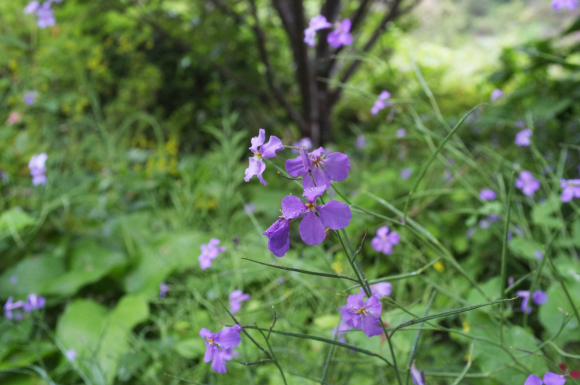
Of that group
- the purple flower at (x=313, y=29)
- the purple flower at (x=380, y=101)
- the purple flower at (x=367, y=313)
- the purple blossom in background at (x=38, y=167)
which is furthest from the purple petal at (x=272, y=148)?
the purple blossom in background at (x=38, y=167)

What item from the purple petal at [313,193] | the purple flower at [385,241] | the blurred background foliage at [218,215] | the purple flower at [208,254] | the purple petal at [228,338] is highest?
the purple petal at [313,193]

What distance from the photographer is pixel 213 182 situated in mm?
2322

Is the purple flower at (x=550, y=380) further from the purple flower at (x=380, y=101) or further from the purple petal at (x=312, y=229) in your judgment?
the purple flower at (x=380, y=101)

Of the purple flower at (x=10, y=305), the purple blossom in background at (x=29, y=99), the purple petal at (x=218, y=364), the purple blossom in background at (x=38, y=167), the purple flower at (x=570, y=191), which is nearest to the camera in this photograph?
the purple petal at (x=218, y=364)

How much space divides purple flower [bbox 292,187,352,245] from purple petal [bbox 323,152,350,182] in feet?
0.12

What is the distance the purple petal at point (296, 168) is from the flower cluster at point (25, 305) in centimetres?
86

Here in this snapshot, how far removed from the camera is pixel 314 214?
387 mm

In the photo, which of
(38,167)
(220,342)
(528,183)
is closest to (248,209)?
(220,342)

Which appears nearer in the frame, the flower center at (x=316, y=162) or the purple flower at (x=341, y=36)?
the flower center at (x=316, y=162)

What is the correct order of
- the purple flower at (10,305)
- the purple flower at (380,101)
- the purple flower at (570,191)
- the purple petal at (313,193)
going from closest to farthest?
the purple petal at (313,193)
the purple flower at (570,191)
the purple flower at (380,101)
the purple flower at (10,305)

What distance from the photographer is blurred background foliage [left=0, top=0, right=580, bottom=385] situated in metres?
1.00

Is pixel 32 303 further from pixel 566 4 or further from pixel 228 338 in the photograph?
pixel 566 4

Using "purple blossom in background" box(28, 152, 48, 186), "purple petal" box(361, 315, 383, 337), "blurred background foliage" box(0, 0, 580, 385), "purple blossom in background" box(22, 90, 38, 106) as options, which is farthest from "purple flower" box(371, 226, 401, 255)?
"purple blossom in background" box(22, 90, 38, 106)

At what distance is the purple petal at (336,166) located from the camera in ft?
1.31
